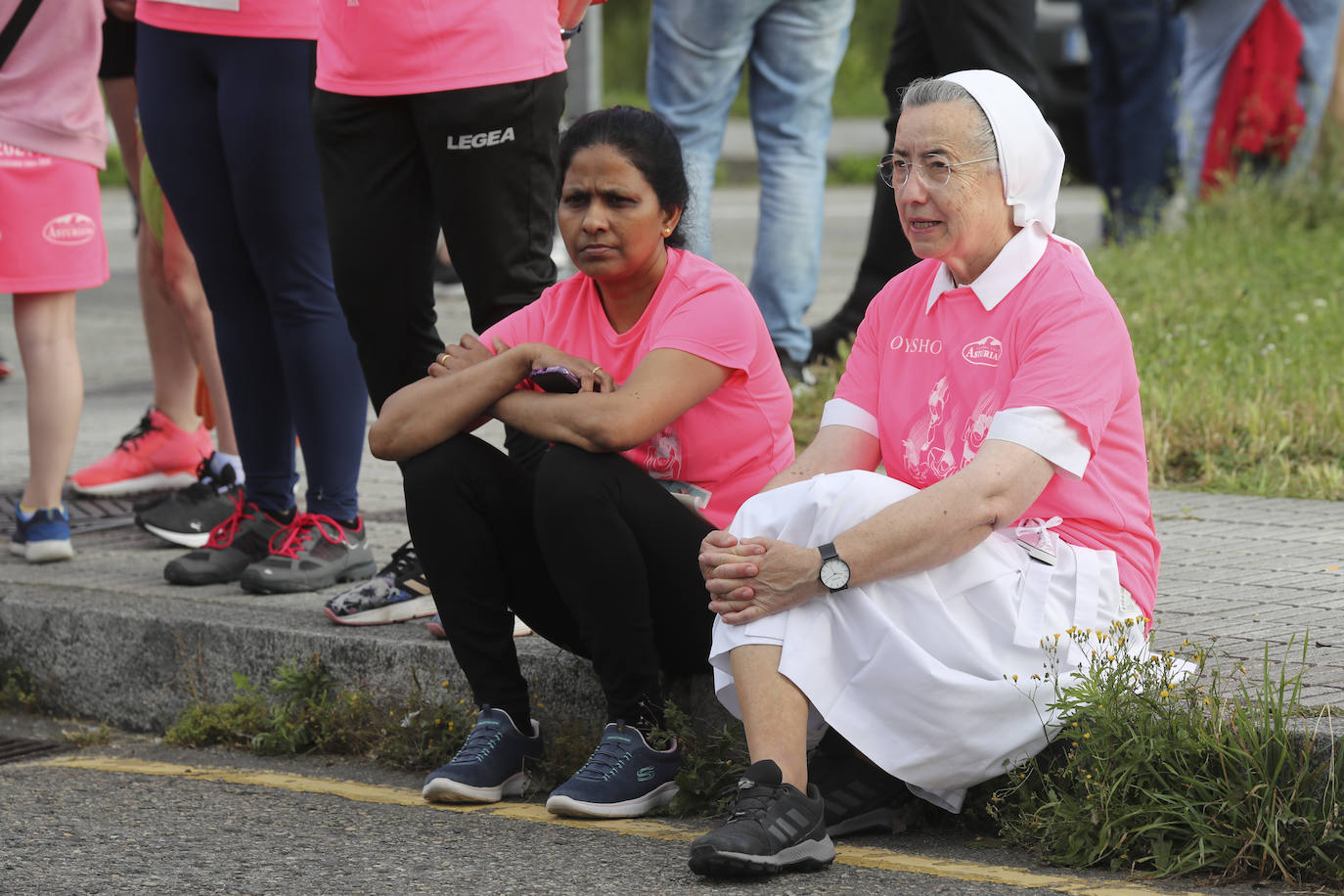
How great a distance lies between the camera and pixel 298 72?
423 centimetres

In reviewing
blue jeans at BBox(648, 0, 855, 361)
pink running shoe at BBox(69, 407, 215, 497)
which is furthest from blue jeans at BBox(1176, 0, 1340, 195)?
pink running shoe at BBox(69, 407, 215, 497)

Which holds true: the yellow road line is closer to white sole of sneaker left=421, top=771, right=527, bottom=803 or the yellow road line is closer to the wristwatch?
white sole of sneaker left=421, top=771, right=527, bottom=803

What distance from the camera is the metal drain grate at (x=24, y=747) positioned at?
3941 millimetres

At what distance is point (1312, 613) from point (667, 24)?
305 cm

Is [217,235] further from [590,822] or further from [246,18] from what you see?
[590,822]

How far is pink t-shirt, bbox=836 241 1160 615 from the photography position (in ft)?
9.90

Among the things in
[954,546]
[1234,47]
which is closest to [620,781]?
[954,546]

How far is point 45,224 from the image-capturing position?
4820mm

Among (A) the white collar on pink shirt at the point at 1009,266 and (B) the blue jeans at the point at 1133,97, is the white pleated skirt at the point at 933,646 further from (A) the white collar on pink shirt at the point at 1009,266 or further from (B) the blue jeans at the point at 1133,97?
(B) the blue jeans at the point at 1133,97

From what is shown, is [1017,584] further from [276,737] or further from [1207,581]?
[276,737]

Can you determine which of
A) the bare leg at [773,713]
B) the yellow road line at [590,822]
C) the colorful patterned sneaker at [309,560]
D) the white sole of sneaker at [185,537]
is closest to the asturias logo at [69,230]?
the white sole of sneaker at [185,537]

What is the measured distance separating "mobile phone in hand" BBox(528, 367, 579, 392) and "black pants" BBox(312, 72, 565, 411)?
52 cm

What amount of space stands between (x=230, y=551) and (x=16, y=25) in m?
1.45

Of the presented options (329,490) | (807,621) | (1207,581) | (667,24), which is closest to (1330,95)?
(667,24)
